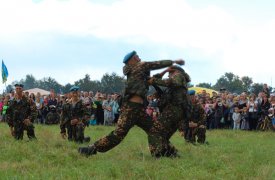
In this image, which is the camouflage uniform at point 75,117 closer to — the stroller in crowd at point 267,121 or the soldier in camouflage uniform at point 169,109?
the soldier in camouflage uniform at point 169,109

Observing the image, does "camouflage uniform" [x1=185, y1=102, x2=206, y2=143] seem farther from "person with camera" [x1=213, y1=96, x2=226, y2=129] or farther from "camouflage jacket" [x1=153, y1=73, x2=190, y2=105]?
"person with camera" [x1=213, y1=96, x2=226, y2=129]

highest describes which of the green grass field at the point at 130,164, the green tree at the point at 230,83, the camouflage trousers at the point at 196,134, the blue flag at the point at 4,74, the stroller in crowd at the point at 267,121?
the green tree at the point at 230,83

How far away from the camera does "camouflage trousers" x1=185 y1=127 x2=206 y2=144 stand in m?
13.2

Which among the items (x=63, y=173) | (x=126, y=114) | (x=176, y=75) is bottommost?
(x=63, y=173)

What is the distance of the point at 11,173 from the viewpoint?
741cm

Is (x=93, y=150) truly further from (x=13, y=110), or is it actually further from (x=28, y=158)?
(x=13, y=110)

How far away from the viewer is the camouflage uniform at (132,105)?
30.3ft

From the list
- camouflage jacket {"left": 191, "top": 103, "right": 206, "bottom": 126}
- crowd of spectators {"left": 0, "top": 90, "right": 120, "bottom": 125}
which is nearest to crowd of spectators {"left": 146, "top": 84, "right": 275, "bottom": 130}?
crowd of spectators {"left": 0, "top": 90, "right": 120, "bottom": 125}

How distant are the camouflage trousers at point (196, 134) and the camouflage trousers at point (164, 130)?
3426mm

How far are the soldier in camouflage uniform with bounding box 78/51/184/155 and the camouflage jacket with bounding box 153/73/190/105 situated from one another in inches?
18.6

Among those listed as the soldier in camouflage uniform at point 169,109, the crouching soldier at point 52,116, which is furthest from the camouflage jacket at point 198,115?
the crouching soldier at point 52,116

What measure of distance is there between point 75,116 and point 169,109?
4.03m

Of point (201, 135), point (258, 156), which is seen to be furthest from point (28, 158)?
point (201, 135)

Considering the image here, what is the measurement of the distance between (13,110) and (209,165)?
6669 mm
